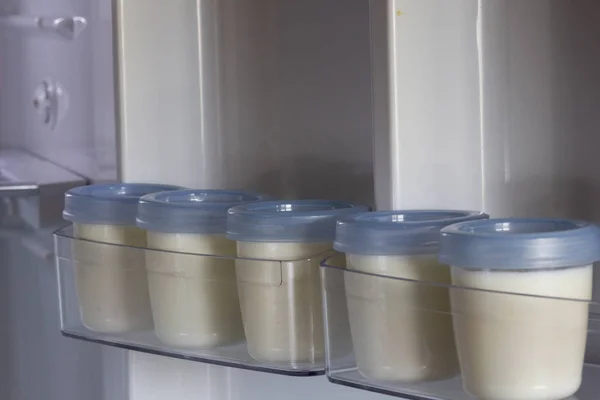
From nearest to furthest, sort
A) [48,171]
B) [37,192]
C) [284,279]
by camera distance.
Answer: [284,279] → [37,192] → [48,171]

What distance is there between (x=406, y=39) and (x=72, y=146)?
0.69 meters

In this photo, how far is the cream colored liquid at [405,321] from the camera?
478mm

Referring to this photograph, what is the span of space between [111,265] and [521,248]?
1.14 feet

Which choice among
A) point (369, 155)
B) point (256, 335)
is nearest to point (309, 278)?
point (256, 335)

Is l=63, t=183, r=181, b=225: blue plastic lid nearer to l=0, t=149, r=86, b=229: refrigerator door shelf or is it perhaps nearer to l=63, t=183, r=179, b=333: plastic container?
l=63, t=183, r=179, b=333: plastic container

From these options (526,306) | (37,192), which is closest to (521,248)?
(526,306)

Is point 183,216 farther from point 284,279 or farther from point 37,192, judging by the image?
point 37,192

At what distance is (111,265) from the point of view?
2.18ft

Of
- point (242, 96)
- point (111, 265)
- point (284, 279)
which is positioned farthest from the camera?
point (242, 96)

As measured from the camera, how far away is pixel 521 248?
1.38 ft

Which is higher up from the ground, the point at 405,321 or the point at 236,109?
the point at 236,109

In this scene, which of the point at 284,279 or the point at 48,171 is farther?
the point at 48,171

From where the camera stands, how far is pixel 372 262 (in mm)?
490

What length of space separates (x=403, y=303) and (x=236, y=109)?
343 mm
